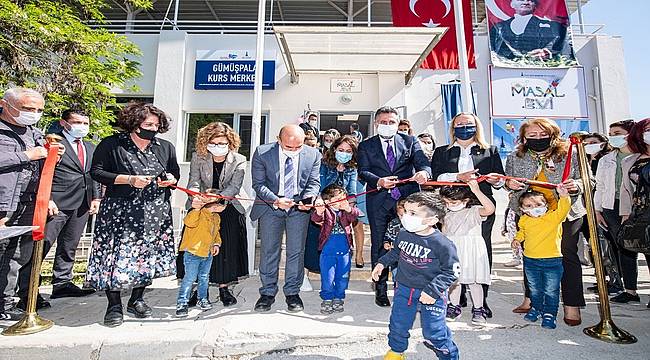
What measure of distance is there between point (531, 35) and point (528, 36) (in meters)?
0.08

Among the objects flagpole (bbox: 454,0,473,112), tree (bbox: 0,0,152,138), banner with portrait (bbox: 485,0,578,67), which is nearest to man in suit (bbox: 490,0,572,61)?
banner with portrait (bbox: 485,0,578,67)

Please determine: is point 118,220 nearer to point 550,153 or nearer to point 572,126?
point 550,153

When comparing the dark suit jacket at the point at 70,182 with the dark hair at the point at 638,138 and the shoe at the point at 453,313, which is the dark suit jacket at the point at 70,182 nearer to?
the shoe at the point at 453,313

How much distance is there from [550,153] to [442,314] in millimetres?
1938

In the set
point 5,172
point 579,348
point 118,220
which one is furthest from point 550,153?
point 5,172

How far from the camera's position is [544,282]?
3264 mm

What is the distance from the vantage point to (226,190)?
3672 millimetres

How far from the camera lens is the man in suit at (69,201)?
13.0ft

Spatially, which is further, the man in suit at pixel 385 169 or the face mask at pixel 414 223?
the man in suit at pixel 385 169

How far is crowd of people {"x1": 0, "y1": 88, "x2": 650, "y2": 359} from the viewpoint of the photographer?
3234 mm

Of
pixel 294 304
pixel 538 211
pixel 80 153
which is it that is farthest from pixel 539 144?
pixel 80 153

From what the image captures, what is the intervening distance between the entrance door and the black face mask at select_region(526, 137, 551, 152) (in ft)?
21.3

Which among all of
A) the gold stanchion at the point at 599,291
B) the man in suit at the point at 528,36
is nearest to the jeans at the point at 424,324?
the gold stanchion at the point at 599,291

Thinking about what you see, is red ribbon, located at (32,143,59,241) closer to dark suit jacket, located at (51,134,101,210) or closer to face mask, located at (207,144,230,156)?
dark suit jacket, located at (51,134,101,210)
